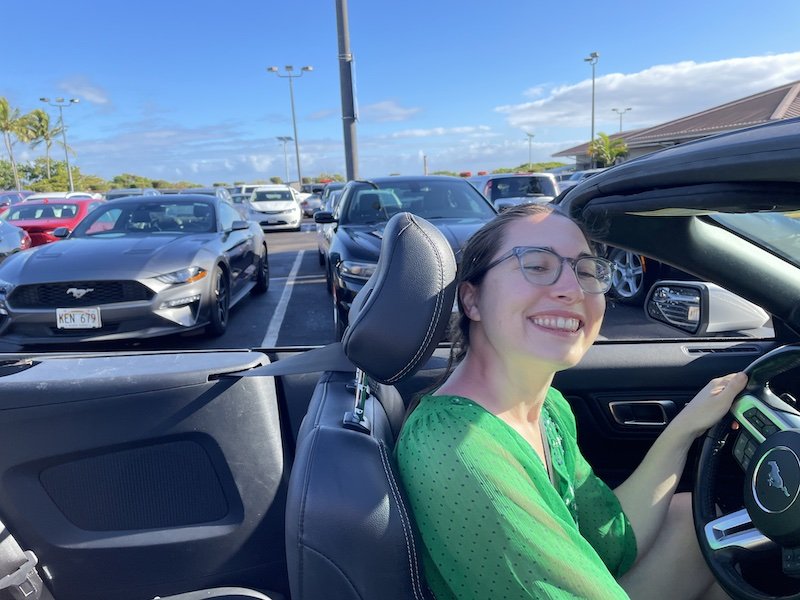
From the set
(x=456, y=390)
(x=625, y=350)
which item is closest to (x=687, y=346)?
(x=625, y=350)

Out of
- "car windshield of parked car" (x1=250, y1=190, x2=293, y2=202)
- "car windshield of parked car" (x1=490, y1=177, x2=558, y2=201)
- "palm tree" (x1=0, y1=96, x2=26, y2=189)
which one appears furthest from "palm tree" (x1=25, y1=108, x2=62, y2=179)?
"car windshield of parked car" (x1=490, y1=177, x2=558, y2=201)

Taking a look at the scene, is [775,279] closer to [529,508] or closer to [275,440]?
[529,508]

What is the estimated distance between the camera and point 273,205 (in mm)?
19531

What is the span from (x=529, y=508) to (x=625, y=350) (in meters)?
1.62

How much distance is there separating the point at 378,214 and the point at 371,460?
5029 millimetres

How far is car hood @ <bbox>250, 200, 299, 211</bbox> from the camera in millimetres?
19375

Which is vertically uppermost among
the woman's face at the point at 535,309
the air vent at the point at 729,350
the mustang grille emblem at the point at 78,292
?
the woman's face at the point at 535,309

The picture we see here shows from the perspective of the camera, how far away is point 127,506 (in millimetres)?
1943

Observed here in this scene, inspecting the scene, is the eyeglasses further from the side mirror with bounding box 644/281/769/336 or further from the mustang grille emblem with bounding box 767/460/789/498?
the side mirror with bounding box 644/281/769/336

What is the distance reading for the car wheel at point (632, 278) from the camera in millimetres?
4805

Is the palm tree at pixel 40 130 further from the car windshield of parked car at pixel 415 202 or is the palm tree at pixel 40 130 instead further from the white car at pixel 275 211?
the car windshield of parked car at pixel 415 202

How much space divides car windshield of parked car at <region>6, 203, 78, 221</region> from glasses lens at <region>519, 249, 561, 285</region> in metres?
13.8

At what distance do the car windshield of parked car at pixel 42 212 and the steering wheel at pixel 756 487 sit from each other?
1399 cm

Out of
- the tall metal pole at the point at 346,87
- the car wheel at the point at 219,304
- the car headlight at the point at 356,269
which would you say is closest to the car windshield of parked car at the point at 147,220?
the car wheel at the point at 219,304
